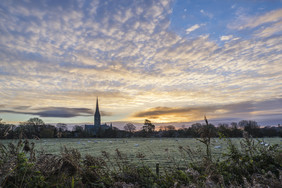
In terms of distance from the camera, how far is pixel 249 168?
177 inches

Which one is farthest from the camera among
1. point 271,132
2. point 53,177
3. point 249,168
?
point 271,132

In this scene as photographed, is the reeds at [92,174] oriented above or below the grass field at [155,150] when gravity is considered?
above

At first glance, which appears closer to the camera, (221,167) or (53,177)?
(53,177)

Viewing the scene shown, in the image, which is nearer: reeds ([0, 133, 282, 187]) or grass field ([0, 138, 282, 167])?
reeds ([0, 133, 282, 187])

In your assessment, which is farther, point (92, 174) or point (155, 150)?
point (155, 150)

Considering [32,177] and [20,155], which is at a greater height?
[20,155]

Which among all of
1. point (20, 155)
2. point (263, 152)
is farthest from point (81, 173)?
point (263, 152)

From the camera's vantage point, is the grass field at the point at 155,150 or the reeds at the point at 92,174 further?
the grass field at the point at 155,150

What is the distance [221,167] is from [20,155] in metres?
4.43

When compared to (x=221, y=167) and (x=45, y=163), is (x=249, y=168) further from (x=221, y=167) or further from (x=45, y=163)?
(x=45, y=163)

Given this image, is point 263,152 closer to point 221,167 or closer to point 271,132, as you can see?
point 221,167

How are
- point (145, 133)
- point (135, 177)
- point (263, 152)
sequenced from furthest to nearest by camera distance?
point (145, 133)
point (263, 152)
point (135, 177)

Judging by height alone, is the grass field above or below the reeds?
below

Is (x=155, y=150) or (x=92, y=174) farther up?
(x=92, y=174)
